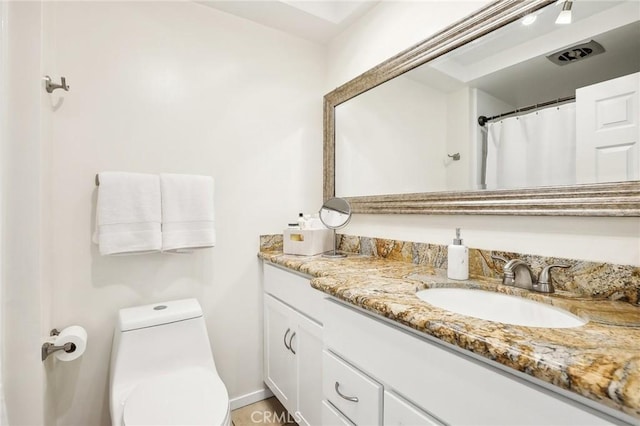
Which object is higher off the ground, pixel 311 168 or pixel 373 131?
pixel 373 131

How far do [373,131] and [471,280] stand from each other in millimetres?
953

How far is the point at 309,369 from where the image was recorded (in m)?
1.32

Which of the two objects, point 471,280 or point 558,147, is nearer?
point 558,147

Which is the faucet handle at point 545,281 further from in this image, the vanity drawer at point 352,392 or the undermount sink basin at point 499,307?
the vanity drawer at point 352,392

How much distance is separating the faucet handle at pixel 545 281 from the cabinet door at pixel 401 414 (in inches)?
22.0

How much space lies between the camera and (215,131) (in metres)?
1.63

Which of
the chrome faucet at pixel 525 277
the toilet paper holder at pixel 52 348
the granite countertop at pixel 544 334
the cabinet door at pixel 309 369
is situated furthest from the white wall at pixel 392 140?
the toilet paper holder at pixel 52 348

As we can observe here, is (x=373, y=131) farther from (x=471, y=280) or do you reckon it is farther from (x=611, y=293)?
(x=611, y=293)

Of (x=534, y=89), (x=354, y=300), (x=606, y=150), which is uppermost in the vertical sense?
(x=534, y=89)

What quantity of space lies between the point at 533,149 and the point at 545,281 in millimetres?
446

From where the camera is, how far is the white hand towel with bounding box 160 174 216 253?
137 centimetres

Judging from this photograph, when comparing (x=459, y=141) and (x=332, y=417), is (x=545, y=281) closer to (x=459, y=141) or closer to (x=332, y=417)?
(x=459, y=141)

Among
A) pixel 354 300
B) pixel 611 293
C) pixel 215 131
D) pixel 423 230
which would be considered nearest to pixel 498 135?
pixel 423 230

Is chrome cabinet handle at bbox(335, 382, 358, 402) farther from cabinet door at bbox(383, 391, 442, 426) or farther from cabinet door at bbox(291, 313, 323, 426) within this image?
cabinet door at bbox(291, 313, 323, 426)
